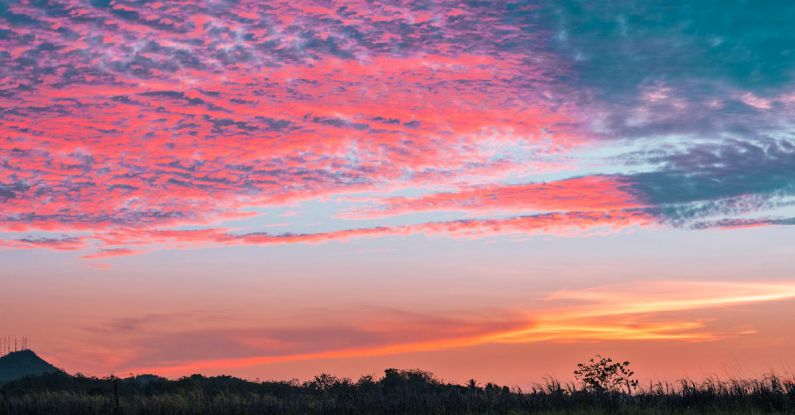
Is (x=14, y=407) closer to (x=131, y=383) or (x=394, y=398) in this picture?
(x=394, y=398)

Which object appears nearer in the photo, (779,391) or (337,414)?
(779,391)

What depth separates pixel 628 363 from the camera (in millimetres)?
56688

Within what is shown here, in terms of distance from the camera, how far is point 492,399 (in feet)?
148

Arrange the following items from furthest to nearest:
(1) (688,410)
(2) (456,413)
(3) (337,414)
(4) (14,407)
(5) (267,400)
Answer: (4) (14,407) < (5) (267,400) < (3) (337,414) < (2) (456,413) < (1) (688,410)

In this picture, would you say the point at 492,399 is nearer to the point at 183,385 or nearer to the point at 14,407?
the point at 14,407

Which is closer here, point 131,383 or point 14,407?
point 14,407

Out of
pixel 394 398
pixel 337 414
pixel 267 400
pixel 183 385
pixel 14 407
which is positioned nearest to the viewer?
pixel 337 414

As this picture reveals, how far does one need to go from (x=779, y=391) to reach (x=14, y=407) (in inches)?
1915

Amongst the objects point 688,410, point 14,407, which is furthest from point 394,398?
point 14,407

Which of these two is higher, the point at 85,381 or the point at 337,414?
the point at 85,381

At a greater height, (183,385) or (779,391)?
(183,385)

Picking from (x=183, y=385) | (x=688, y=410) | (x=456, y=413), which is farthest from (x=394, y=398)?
(x=183, y=385)

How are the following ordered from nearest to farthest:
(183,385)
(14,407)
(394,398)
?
(394,398) → (14,407) → (183,385)

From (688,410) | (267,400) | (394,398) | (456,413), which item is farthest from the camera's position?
(267,400)
